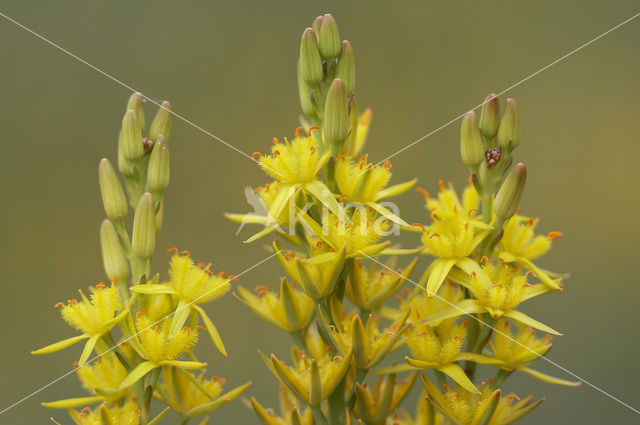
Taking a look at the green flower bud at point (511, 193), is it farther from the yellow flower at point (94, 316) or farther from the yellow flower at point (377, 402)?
the yellow flower at point (94, 316)

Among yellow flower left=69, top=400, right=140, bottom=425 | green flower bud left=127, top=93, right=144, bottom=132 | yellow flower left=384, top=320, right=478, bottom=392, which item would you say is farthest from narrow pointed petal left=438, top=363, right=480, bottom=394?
green flower bud left=127, top=93, right=144, bottom=132

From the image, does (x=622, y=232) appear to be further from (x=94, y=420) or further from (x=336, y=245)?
(x=94, y=420)

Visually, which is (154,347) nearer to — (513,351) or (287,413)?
(287,413)

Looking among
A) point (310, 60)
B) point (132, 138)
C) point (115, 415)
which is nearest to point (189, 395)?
point (115, 415)

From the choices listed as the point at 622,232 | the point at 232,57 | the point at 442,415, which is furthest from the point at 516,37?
the point at 442,415

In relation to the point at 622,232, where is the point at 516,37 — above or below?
above

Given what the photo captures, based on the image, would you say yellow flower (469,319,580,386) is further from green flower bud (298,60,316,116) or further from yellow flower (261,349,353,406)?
green flower bud (298,60,316,116)
